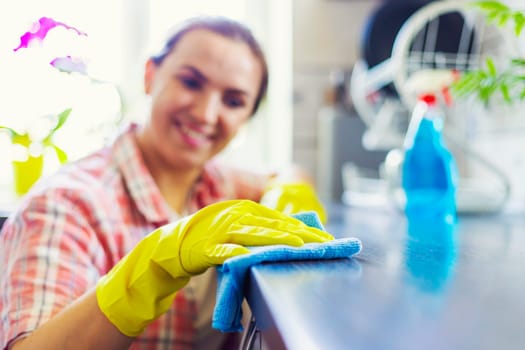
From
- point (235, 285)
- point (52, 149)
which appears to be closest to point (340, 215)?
point (235, 285)

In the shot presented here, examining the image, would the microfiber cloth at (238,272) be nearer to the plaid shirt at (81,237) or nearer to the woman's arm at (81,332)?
the woman's arm at (81,332)

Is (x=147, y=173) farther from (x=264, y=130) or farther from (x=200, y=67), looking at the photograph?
(x=264, y=130)

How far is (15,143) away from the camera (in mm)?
1976

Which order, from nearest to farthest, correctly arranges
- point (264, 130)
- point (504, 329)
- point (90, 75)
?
point (504, 329) < point (90, 75) < point (264, 130)

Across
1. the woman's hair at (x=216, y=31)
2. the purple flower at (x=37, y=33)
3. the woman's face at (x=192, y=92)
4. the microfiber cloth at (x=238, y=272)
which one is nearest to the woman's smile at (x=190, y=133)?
the woman's face at (x=192, y=92)

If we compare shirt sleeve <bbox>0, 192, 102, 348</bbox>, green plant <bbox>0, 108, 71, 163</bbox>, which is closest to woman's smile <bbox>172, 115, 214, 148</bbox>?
shirt sleeve <bbox>0, 192, 102, 348</bbox>

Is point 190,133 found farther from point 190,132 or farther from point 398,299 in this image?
point 398,299

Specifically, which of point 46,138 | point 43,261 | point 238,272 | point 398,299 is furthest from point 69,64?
point 398,299

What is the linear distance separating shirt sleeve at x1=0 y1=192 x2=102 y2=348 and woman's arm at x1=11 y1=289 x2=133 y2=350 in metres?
0.04

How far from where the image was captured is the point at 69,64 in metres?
1.93

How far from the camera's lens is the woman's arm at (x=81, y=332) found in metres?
0.64

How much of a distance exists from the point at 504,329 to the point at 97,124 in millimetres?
2043

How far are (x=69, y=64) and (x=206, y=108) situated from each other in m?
1.01

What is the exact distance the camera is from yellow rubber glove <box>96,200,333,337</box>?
0.56 metres
